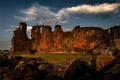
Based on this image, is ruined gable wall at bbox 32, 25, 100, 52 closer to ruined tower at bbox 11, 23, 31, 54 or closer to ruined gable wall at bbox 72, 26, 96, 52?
ruined gable wall at bbox 72, 26, 96, 52

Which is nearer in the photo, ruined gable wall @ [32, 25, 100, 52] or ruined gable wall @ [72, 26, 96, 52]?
ruined gable wall @ [72, 26, 96, 52]

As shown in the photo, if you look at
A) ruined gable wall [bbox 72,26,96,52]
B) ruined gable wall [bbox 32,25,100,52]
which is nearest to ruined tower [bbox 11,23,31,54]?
ruined gable wall [bbox 32,25,100,52]

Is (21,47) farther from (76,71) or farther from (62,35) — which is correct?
(76,71)

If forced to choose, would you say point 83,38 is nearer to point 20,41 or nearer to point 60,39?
point 60,39

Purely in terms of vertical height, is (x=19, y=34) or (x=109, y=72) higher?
(x=19, y=34)

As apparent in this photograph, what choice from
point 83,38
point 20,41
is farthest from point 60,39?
point 20,41

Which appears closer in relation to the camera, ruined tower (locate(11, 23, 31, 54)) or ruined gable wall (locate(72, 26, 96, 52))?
ruined gable wall (locate(72, 26, 96, 52))

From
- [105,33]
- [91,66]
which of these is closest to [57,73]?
[91,66]

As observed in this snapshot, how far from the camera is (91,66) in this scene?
27.5 m

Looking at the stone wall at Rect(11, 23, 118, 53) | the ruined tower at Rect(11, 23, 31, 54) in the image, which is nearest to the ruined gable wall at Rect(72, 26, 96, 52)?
the stone wall at Rect(11, 23, 118, 53)

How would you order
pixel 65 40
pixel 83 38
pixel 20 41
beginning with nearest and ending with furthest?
pixel 83 38 → pixel 65 40 → pixel 20 41

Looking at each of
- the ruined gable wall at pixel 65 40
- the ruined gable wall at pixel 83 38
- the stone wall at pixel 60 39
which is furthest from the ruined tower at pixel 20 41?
the ruined gable wall at pixel 83 38

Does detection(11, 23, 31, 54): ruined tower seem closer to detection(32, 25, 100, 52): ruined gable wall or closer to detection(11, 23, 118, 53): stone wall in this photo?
detection(11, 23, 118, 53): stone wall

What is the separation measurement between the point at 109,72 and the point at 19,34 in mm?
55305
